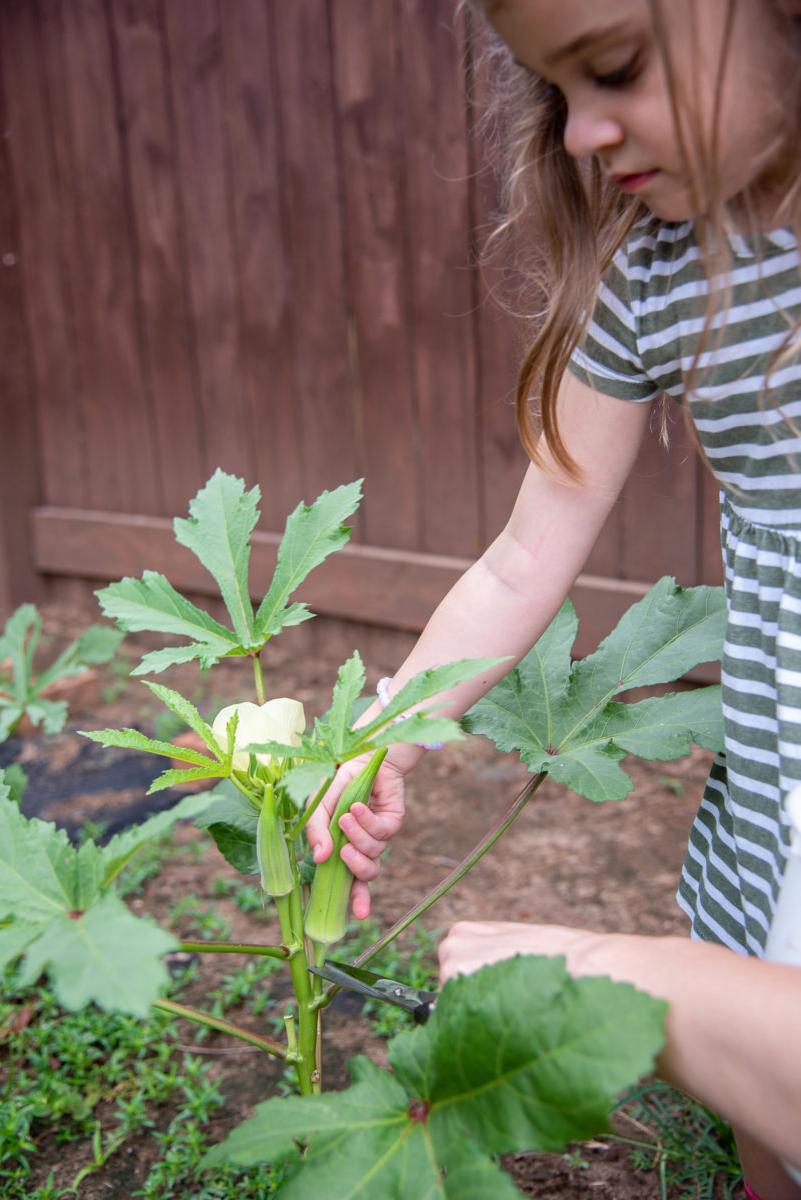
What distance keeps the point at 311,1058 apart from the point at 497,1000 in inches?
14.2

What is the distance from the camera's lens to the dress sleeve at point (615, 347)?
1.13 metres

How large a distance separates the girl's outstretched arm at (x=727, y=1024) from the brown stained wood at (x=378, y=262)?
94.2 inches

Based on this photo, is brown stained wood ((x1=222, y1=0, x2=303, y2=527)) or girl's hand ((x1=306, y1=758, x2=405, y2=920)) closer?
girl's hand ((x1=306, y1=758, x2=405, y2=920))

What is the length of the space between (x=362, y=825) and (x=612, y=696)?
0.31 meters

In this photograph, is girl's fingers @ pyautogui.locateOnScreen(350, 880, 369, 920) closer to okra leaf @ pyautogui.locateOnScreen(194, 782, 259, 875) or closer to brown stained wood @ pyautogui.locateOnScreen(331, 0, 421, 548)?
okra leaf @ pyautogui.locateOnScreen(194, 782, 259, 875)

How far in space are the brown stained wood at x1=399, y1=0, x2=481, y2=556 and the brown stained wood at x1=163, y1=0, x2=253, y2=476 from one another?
2.27 feet

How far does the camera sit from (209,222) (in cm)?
343

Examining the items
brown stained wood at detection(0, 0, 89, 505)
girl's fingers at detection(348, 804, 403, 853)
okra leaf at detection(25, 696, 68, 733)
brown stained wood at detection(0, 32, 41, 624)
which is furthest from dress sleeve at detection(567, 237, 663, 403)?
brown stained wood at detection(0, 32, 41, 624)

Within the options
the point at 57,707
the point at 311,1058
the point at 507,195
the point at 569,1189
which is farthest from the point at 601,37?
the point at 57,707

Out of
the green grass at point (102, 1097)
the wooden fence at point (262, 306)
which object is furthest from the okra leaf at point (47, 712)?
the wooden fence at point (262, 306)

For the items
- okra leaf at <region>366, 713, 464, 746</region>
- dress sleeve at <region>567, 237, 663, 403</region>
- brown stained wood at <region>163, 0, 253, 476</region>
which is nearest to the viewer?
okra leaf at <region>366, 713, 464, 746</region>

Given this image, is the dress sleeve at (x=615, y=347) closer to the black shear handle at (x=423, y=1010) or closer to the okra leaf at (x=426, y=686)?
the okra leaf at (x=426, y=686)

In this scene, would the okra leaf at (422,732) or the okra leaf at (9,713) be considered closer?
the okra leaf at (422,732)

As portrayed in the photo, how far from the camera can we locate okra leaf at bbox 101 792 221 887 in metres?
0.77
